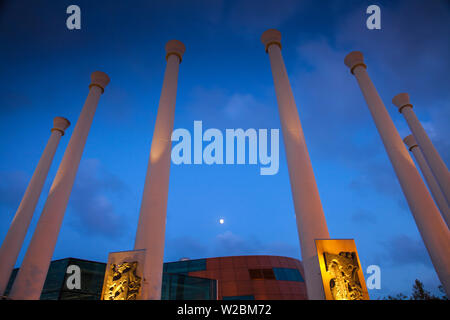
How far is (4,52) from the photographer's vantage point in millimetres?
24297

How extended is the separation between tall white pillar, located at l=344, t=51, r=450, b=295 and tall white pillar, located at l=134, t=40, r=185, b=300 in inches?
570

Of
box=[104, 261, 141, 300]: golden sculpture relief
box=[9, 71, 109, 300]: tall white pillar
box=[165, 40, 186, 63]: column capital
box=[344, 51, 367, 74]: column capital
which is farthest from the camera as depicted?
box=[344, 51, 367, 74]: column capital

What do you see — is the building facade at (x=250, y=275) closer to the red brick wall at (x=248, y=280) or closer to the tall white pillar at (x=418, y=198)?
the red brick wall at (x=248, y=280)

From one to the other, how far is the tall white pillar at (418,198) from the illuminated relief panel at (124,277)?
14984 mm

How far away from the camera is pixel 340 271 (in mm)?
10141

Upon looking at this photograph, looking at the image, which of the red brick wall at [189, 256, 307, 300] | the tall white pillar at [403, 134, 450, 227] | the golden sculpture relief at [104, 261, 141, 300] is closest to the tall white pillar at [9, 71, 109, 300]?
the golden sculpture relief at [104, 261, 141, 300]

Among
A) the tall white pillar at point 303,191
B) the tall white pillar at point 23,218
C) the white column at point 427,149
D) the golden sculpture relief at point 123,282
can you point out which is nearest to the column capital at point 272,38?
the tall white pillar at point 303,191

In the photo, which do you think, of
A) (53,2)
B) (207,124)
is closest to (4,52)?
(53,2)

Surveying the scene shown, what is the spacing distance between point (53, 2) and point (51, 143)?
12794 millimetres

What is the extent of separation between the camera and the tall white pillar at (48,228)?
12.9m

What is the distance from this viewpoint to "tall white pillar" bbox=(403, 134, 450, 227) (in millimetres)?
24723

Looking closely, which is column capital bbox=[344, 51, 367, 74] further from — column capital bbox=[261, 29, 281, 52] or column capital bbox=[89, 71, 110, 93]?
column capital bbox=[89, 71, 110, 93]

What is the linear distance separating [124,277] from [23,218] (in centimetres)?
1424
